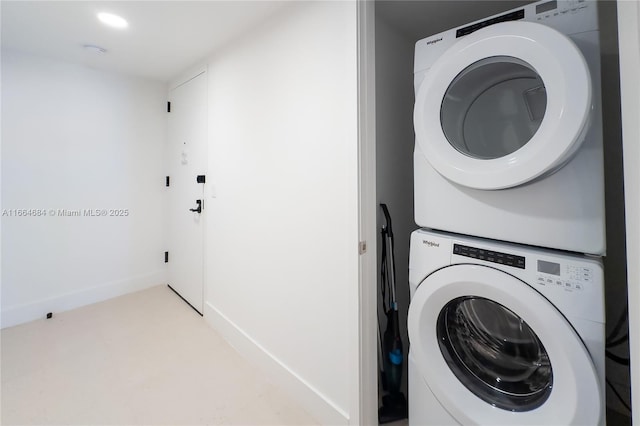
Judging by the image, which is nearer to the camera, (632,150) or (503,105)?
(632,150)

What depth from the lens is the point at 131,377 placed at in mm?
1652

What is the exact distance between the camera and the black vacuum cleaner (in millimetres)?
1391

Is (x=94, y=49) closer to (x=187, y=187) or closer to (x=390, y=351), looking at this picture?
(x=187, y=187)

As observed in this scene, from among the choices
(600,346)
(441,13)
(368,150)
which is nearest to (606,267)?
(600,346)

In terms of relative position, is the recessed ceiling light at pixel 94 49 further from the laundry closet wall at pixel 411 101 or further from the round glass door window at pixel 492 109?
the round glass door window at pixel 492 109

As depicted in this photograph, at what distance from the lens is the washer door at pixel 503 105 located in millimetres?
760

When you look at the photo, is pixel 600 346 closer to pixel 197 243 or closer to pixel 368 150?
pixel 368 150

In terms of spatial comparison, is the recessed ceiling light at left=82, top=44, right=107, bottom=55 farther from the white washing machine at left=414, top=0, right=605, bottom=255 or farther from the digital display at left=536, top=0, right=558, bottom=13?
the digital display at left=536, top=0, right=558, bottom=13

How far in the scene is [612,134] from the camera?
4.09 ft

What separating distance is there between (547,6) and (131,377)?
2679 millimetres

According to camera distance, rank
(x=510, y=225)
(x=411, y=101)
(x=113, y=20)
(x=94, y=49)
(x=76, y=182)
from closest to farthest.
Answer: (x=510, y=225), (x=113, y=20), (x=411, y=101), (x=94, y=49), (x=76, y=182)

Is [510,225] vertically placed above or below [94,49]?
below

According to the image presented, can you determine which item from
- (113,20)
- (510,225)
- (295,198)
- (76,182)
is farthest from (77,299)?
(510,225)

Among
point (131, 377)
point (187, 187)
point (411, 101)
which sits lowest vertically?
point (131, 377)
